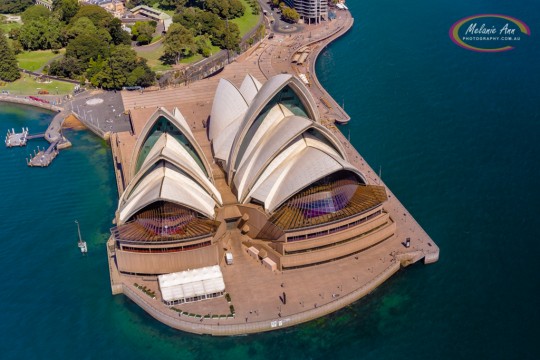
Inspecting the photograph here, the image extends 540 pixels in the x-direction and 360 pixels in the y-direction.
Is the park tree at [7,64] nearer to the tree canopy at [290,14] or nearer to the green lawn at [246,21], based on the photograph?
the green lawn at [246,21]

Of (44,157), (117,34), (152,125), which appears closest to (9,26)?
(117,34)

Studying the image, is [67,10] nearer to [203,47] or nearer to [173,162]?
[203,47]

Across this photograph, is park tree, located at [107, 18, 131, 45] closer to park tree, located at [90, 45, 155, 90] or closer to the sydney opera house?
park tree, located at [90, 45, 155, 90]

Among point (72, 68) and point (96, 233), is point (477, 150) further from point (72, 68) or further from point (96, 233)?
point (72, 68)

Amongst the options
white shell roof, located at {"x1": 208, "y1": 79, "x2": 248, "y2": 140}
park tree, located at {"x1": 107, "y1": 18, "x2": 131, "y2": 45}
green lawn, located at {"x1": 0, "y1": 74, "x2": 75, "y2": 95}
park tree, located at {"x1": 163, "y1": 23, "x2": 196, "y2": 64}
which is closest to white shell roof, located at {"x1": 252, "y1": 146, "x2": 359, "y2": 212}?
white shell roof, located at {"x1": 208, "y1": 79, "x2": 248, "y2": 140}

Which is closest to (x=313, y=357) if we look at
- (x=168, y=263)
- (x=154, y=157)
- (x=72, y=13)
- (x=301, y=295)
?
(x=301, y=295)

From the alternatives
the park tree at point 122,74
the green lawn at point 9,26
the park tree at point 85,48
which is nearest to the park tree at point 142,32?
the park tree at point 85,48
